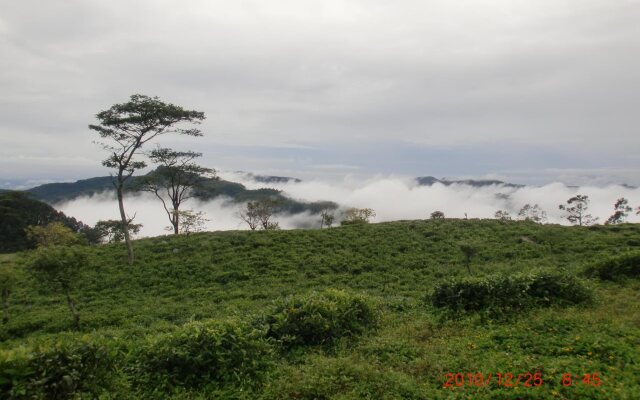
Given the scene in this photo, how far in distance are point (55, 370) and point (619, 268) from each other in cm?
1515

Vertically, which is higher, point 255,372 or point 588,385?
point 588,385

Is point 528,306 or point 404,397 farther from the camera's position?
point 528,306

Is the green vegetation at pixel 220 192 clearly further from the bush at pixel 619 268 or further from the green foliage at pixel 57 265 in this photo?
the bush at pixel 619 268

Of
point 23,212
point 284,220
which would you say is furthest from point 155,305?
point 284,220

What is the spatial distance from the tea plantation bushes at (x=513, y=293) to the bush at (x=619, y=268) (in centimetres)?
340

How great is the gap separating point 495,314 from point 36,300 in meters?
17.4

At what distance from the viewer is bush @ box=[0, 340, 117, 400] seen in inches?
193

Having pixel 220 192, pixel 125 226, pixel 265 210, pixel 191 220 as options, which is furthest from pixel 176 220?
pixel 220 192

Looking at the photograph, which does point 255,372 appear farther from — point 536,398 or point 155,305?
point 155,305

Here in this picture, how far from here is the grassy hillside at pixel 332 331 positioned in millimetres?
5863

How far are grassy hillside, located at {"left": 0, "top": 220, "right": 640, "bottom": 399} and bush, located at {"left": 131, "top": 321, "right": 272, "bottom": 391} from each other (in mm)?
25

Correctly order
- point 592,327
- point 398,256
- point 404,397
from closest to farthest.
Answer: point 404,397
point 592,327
point 398,256

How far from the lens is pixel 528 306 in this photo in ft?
30.4
